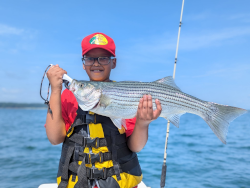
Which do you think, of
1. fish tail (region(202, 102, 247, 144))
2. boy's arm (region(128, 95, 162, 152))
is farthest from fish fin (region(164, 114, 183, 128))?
fish tail (region(202, 102, 247, 144))

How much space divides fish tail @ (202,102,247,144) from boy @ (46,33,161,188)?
2.69 ft

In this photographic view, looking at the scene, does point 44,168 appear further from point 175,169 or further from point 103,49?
point 103,49

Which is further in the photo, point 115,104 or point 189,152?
point 189,152

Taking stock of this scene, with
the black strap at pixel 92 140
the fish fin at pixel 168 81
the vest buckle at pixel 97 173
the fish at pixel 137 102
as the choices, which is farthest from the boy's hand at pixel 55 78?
the fish fin at pixel 168 81

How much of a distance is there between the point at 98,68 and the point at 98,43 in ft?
1.28

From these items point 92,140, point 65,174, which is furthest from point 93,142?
point 65,174

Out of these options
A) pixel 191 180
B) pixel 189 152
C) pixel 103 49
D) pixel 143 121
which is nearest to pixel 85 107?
pixel 143 121

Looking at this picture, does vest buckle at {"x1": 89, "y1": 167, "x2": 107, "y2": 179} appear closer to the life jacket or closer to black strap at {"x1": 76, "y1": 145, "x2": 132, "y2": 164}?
the life jacket

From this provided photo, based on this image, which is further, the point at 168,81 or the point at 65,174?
the point at 168,81

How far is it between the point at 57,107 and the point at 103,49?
116cm

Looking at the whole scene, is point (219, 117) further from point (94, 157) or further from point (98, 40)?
point (98, 40)

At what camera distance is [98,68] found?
10.6 ft

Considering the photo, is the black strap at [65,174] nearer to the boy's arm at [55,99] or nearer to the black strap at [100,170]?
the black strap at [100,170]

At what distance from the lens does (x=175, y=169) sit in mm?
10016
